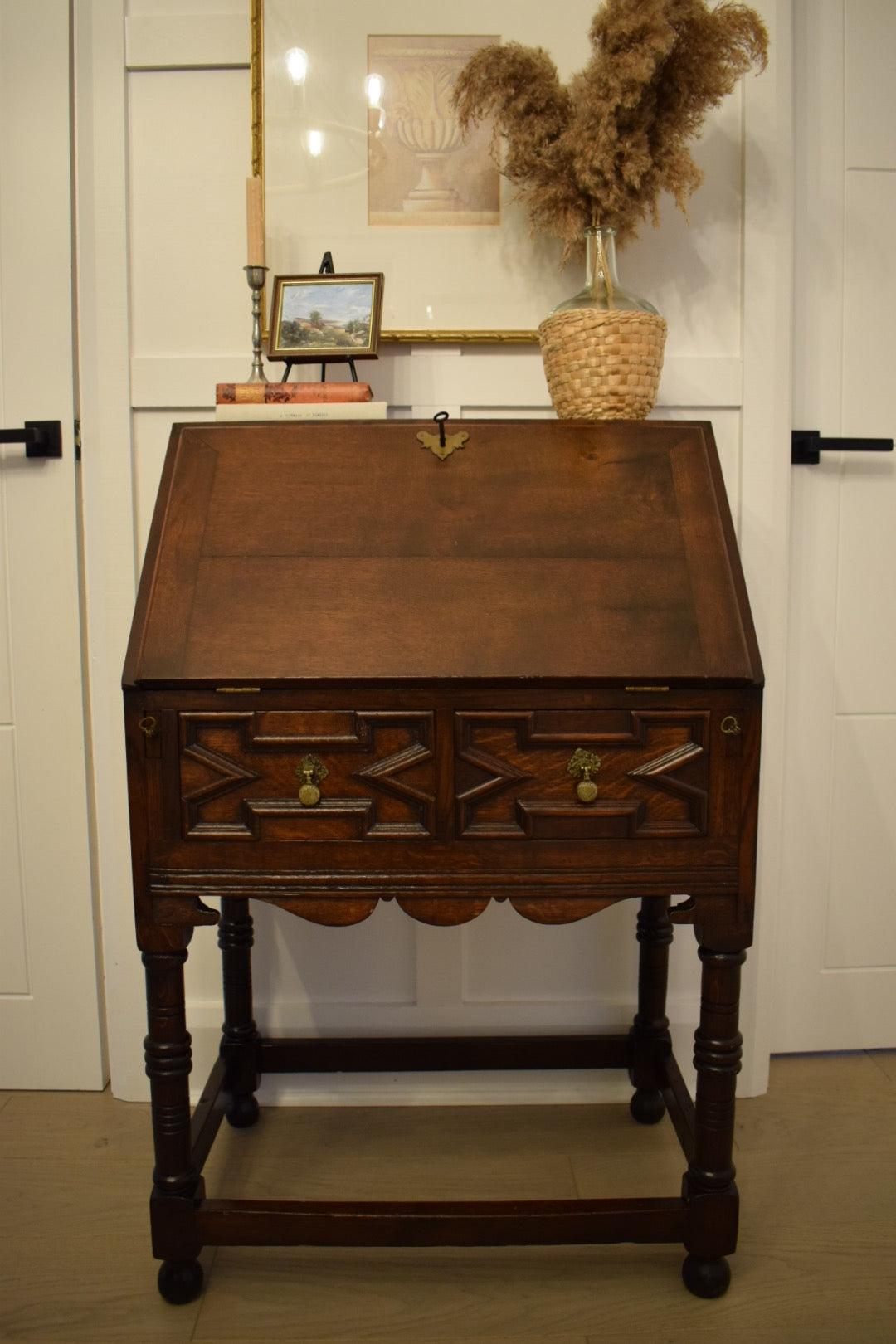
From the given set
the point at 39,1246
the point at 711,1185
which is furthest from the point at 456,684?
the point at 39,1246

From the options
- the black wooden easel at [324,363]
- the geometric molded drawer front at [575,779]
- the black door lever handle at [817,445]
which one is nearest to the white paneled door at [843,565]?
the black door lever handle at [817,445]

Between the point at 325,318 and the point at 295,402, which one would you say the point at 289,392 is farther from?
the point at 325,318

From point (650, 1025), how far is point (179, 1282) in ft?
3.24

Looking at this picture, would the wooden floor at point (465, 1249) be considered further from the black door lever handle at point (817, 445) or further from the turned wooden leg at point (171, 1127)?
the black door lever handle at point (817, 445)

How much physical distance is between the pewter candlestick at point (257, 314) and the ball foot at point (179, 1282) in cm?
149

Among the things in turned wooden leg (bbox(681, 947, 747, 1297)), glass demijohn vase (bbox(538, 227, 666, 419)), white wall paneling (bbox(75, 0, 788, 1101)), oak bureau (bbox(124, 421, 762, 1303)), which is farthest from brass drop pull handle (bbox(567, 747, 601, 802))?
white wall paneling (bbox(75, 0, 788, 1101))

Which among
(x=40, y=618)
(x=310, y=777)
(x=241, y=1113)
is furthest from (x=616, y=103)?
(x=241, y=1113)

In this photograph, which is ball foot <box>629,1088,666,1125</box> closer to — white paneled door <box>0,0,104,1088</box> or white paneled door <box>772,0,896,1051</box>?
white paneled door <box>772,0,896,1051</box>

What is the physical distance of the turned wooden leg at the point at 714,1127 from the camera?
4.83ft

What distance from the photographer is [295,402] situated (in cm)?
164

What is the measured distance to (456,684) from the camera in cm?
137

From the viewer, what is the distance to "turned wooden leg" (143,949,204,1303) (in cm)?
147

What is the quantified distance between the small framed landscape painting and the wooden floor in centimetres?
155

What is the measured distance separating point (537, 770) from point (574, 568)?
311 millimetres
